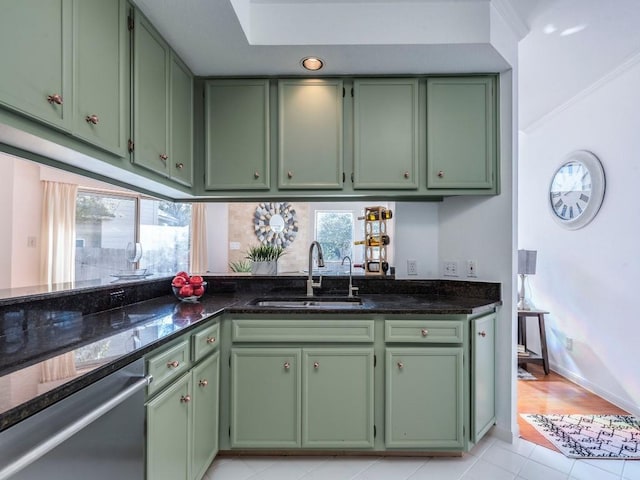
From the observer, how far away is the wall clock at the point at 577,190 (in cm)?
274

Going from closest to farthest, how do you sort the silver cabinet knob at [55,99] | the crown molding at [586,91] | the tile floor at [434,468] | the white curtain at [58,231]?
the silver cabinet knob at [55,99] → the tile floor at [434,468] → the crown molding at [586,91] → the white curtain at [58,231]

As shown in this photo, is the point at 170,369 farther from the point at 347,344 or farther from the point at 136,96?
the point at 136,96

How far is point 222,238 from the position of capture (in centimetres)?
597

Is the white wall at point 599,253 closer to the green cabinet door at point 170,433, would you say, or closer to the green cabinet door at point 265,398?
the green cabinet door at point 265,398

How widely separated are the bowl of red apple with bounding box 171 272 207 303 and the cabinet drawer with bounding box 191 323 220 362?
33 centimetres


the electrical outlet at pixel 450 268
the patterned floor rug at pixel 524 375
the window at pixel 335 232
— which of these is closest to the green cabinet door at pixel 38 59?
the electrical outlet at pixel 450 268

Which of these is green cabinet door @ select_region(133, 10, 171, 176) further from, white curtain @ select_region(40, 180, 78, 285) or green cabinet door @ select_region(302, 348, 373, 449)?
white curtain @ select_region(40, 180, 78, 285)

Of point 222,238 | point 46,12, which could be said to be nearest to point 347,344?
point 46,12

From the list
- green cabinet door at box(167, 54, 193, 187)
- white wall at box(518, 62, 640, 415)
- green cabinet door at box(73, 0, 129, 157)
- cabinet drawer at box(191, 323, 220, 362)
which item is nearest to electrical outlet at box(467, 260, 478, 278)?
white wall at box(518, 62, 640, 415)

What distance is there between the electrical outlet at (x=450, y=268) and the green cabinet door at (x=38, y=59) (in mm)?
2283

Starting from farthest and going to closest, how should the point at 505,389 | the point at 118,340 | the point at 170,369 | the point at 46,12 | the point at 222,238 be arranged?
1. the point at 222,238
2. the point at 505,389
3. the point at 170,369
4. the point at 118,340
5. the point at 46,12

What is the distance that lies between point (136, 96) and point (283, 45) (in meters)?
0.83

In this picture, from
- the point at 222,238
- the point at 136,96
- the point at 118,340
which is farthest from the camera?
the point at 222,238

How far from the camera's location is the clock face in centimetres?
287
